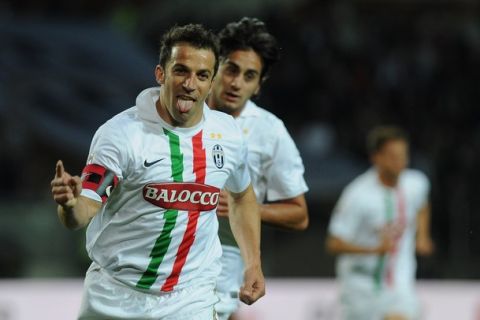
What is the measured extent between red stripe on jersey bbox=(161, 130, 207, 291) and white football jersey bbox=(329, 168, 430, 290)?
4.25 meters

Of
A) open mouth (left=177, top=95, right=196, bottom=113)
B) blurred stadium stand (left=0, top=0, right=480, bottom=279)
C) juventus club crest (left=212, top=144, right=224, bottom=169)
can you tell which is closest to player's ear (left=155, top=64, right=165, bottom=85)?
open mouth (left=177, top=95, right=196, bottom=113)

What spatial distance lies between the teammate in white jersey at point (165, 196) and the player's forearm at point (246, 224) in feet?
0.58

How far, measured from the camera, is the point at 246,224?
3.97 m

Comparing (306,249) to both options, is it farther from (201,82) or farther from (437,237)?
(201,82)

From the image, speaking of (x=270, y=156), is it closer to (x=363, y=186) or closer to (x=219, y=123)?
(x=219, y=123)

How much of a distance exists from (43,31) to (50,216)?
339 cm

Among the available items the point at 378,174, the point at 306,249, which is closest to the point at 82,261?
the point at 306,249

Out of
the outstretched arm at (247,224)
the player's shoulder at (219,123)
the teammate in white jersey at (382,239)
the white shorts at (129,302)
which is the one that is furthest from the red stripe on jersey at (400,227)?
the white shorts at (129,302)

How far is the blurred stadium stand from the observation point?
947 cm

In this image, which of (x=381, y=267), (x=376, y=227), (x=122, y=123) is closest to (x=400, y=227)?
(x=376, y=227)

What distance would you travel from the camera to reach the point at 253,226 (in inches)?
156

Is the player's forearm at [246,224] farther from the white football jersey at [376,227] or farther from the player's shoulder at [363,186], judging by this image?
the player's shoulder at [363,186]

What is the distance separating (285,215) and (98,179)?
5.40 feet

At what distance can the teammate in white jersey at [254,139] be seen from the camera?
4555 mm
